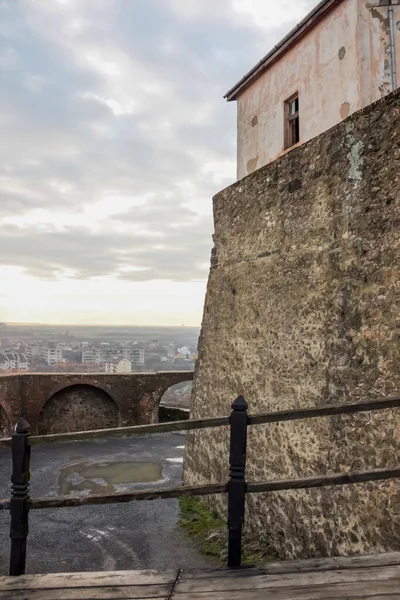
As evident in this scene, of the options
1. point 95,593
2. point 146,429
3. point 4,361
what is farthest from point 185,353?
point 95,593

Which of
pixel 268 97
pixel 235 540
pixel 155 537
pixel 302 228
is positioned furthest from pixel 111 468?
pixel 268 97

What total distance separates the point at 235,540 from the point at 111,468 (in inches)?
349

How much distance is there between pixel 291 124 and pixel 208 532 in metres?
9.11

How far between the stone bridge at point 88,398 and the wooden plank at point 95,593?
13.6 meters

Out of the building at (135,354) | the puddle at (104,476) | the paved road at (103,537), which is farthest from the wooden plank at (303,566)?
the building at (135,354)

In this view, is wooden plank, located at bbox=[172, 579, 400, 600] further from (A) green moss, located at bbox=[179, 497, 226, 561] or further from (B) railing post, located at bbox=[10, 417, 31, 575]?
(A) green moss, located at bbox=[179, 497, 226, 561]

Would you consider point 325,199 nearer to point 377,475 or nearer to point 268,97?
point 377,475

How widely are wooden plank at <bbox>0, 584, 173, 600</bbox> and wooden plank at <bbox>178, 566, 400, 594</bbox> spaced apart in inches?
5.1

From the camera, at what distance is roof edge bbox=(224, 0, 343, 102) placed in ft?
31.2

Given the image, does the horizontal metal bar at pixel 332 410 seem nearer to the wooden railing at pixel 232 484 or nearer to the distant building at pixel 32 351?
the wooden railing at pixel 232 484

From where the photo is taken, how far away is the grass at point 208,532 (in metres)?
6.04

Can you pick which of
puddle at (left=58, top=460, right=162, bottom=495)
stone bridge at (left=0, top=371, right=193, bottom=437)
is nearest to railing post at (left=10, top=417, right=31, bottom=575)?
puddle at (left=58, top=460, right=162, bottom=495)

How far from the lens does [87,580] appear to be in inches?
102

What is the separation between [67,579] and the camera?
2613 millimetres
